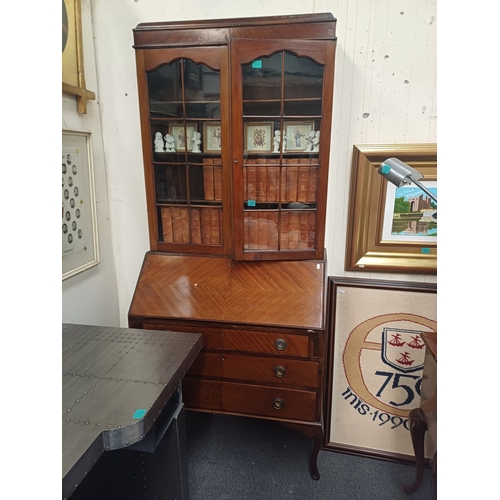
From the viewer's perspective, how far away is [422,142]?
5.50 feet

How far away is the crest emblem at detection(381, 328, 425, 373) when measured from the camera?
1812mm

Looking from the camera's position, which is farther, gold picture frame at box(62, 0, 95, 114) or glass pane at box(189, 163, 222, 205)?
glass pane at box(189, 163, 222, 205)

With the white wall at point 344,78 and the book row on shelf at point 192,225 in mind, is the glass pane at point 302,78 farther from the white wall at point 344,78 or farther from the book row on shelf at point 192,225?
the book row on shelf at point 192,225

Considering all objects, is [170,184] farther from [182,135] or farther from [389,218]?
[389,218]

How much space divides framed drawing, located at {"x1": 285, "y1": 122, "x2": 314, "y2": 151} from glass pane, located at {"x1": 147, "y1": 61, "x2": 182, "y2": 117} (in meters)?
0.49

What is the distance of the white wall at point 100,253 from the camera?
1693 millimetres

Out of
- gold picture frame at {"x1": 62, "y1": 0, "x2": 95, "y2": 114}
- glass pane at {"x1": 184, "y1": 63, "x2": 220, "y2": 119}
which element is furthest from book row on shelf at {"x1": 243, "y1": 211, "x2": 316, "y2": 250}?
gold picture frame at {"x1": 62, "y1": 0, "x2": 95, "y2": 114}

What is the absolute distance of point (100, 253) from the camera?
1.96 metres

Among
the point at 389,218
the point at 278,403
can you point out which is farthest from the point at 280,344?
the point at 389,218

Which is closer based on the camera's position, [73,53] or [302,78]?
[302,78]

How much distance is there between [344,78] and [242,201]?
727 millimetres

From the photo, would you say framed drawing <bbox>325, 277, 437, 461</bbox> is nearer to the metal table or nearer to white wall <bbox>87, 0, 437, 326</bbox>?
white wall <bbox>87, 0, 437, 326</bbox>

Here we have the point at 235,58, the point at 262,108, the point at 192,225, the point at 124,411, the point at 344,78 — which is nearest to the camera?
the point at 124,411
